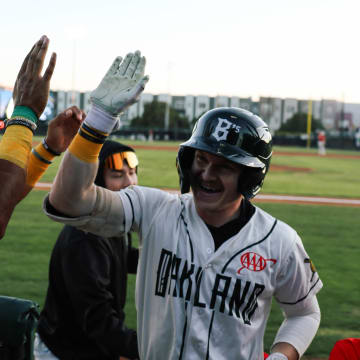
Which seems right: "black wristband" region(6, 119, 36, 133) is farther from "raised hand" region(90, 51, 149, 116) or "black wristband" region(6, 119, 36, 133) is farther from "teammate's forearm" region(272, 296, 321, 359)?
"teammate's forearm" region(272, 296, 321, 359)

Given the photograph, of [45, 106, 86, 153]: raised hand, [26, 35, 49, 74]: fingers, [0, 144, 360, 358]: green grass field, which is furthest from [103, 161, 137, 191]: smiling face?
[0, 144, 360, 358]: green grass field

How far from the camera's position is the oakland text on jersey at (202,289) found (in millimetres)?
2291

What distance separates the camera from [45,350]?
3.24 meters

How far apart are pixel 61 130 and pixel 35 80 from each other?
38 cm

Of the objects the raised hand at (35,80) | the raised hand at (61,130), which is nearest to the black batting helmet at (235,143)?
the raised hand at (61,130)

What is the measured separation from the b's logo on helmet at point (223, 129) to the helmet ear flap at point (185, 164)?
0.20 metres

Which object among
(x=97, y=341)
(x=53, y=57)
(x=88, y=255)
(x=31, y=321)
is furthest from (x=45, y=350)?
(x=53, y=57)

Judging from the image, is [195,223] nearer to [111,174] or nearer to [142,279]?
[142,279]

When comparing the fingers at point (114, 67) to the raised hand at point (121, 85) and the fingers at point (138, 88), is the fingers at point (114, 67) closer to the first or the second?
the raised hand at point (121, 85)

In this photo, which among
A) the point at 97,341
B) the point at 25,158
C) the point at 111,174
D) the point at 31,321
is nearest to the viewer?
the point at 25,158

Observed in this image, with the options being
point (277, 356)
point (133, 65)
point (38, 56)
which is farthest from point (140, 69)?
point (277, 356)

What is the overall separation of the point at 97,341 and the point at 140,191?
1.15 meters

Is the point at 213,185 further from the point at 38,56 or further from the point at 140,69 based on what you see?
the point at 38,56

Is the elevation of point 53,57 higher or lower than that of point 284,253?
higher
